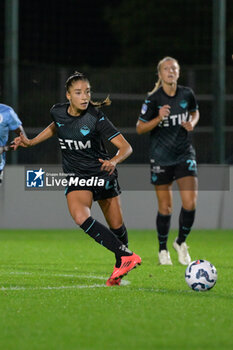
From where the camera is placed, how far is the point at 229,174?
16.7 m

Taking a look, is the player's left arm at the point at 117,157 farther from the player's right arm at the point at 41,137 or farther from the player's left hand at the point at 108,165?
the player's right arm at the point at 41,137

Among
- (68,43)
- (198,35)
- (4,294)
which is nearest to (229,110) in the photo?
(4,294)

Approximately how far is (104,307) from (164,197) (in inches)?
151

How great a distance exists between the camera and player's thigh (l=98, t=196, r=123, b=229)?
873 centimetres

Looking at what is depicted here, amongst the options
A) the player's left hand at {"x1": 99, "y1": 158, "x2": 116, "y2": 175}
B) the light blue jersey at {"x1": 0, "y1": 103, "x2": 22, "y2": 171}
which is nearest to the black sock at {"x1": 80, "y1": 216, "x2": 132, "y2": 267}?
the player's left hand at {"x1": 99, "y1": 158, "x2": 116, "y2": 175}

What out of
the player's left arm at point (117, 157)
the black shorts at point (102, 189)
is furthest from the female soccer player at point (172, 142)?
the player's left arm at point (117, 157)

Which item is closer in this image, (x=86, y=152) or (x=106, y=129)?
(x=106, y=129)

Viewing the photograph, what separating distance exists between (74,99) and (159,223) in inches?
113

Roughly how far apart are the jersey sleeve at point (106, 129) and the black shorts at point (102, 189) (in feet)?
1.31

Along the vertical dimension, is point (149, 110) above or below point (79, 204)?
above

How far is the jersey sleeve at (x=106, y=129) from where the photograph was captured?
27.6ft

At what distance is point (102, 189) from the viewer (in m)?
8.58

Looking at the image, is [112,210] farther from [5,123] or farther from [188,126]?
[5,123]

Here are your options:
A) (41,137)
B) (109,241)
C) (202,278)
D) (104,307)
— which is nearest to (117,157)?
(109,241)
